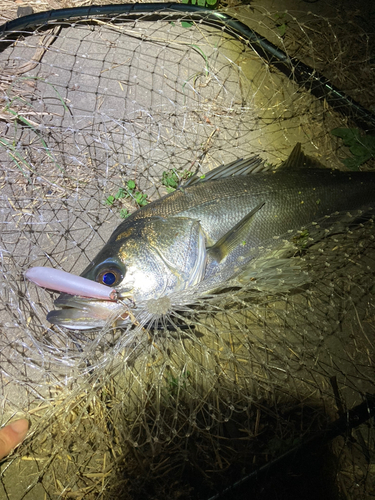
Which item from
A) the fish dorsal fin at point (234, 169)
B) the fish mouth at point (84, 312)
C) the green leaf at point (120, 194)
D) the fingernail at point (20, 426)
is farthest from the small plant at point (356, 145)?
the fingernail at point (20, 426)

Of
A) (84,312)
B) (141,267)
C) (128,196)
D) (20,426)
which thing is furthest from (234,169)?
(20,426)

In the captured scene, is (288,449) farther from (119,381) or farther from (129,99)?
(129,99)

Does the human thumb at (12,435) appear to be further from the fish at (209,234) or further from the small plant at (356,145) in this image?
the small plant at (356,145)

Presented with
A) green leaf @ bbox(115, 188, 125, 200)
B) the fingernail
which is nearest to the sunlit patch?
green leaf @ bbox(115, 188, 125, 200)

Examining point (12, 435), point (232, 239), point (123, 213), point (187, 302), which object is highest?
point (123, 213)

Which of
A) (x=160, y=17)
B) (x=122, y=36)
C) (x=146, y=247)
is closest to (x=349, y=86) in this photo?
(x=160, y=17)

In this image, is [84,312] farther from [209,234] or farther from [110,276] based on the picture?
[209,234]

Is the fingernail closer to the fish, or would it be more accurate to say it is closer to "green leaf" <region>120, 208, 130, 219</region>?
the fish
